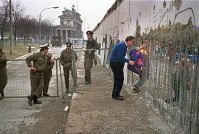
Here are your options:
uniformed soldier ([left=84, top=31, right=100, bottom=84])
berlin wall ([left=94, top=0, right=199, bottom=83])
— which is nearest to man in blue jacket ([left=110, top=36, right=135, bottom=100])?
berlin wall ([left=94, top=0, right=199, bottom=83])

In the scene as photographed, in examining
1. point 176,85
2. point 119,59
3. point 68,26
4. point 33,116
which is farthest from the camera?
point 68,26

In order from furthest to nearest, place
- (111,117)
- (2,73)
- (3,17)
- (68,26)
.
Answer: (68,26) → (3,17) → (2,73) → (111,117)

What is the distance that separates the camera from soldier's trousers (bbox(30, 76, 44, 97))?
383 inches

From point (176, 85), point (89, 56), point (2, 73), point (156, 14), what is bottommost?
point (2, 73)

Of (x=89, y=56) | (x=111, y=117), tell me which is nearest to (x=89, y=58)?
(x=89, y=56)

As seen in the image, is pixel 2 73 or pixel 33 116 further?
pixel 2 73

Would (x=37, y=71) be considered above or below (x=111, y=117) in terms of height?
above

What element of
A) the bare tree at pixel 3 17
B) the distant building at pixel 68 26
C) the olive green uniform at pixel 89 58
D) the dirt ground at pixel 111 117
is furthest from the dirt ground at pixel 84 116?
the distant building at pixel 68 26

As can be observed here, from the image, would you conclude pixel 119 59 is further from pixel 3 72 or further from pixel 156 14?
pixel 3 72

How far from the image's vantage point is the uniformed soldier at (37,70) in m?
9.74

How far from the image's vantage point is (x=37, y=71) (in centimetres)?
984

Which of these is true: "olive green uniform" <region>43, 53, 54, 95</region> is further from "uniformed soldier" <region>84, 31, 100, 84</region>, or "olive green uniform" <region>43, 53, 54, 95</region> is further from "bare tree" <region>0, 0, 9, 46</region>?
"bare tree" <region>0, 0, 9, 46</region>

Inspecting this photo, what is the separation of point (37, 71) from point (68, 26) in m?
105

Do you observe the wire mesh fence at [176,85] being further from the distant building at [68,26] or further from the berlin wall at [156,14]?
the distant building at [68,26]
